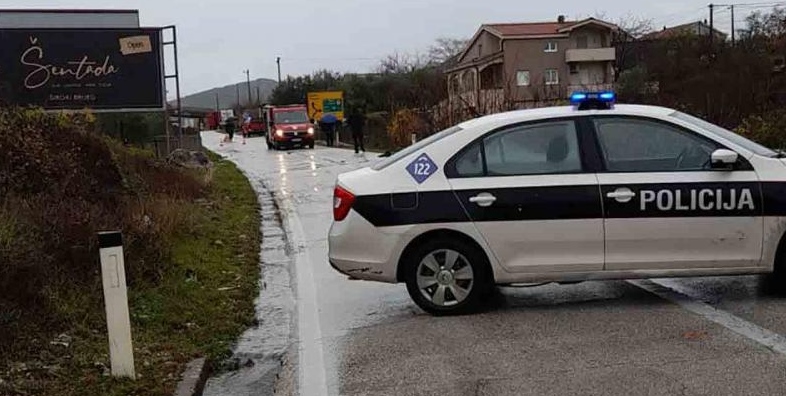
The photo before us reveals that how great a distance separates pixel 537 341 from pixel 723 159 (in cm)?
205

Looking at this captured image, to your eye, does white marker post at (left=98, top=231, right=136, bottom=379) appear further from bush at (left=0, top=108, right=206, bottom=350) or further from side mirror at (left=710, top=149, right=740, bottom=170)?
side mirror at (left=710, top=149, right=740, bottom=170)

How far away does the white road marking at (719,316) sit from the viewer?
19.5ft

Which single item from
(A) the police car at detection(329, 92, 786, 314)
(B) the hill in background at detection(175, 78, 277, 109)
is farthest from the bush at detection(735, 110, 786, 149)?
(B) the hill in background at detection(175, 78, 277, 109)

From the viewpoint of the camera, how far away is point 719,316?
6.70 meters

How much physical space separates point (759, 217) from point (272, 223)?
8.95m

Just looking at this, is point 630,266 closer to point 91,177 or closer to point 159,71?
point 91,177

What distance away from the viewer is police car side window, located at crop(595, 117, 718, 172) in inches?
273

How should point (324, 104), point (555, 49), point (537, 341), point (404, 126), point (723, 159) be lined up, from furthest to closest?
point (555, 49) < point (324, 104) < point (404, 126) < point (723, 159) < point (537, 341)

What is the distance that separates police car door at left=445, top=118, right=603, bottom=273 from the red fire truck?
36665 mm

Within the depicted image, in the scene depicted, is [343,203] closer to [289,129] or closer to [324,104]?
[289,129]

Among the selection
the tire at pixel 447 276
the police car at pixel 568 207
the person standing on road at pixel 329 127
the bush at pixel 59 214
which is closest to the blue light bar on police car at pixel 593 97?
the police car at pixel 568 207

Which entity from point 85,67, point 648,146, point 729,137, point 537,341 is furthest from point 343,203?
point 85,67

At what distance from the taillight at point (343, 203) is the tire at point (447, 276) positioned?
63cm

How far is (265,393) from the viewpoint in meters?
5.56
